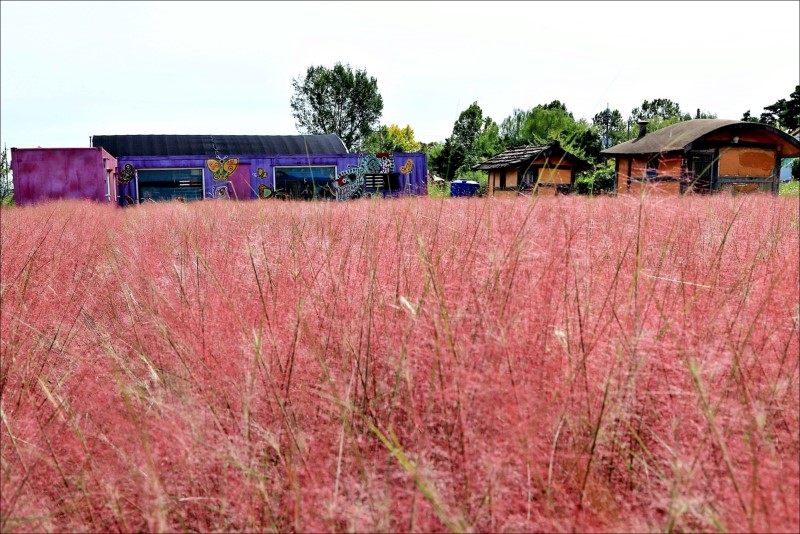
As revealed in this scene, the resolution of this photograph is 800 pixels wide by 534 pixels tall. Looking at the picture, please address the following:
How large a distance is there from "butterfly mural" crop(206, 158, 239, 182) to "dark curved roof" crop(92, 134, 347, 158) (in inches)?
149

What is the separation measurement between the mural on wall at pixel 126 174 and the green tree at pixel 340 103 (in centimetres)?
2434

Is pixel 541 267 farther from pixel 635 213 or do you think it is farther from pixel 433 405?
pixel 635 213

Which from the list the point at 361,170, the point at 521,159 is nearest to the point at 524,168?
the point at 521,159

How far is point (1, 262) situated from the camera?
10.1ft

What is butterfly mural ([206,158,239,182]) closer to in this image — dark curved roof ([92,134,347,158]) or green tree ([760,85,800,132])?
dark curved roof ([92,134,347,158])

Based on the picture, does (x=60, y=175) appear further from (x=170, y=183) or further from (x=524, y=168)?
(x=524, y=168)

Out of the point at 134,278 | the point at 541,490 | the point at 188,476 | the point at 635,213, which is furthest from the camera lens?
the point at 635,213

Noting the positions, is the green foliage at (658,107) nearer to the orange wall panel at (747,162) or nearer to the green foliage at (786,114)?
the green foliage at (786,114)

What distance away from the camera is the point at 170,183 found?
18.4 meters

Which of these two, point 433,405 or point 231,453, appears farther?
point 433,405

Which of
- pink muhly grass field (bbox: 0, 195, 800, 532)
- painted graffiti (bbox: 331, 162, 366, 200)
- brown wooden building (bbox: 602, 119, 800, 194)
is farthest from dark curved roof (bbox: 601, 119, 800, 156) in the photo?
pink muhly grass field (bbox: 0, 195, 800, 532)

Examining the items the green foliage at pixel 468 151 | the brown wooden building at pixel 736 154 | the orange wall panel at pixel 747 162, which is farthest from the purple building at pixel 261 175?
the orange wall panel at pixel 747 162

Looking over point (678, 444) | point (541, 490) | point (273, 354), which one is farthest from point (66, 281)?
point (678, 444)

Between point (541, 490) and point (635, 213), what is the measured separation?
2700 millimetres
